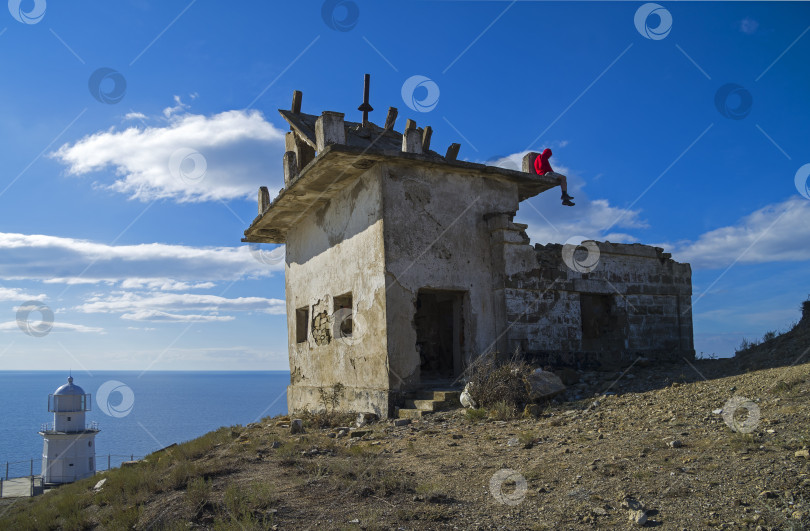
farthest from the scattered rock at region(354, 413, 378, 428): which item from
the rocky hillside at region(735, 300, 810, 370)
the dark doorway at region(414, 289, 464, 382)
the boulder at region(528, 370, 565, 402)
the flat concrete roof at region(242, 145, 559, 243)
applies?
the rocky hillside at region(735, 300, 810, 370)

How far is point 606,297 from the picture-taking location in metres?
13.5

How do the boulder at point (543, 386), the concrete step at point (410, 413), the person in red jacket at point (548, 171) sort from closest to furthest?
the boulder at point (543, 386) < the concrete step at point (410, 413) < the person in red jacket at point (548, 171)

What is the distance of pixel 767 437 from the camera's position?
5516 millimetres

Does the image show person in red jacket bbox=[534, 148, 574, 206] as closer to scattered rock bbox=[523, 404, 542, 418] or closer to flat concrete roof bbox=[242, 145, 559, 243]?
flat concrete roof bbox=[242, 145, 559, 243]

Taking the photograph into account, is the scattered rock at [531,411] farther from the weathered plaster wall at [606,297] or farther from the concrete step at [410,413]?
the weathered plaster wall at [606,297]

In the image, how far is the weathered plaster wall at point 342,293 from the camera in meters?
10.7

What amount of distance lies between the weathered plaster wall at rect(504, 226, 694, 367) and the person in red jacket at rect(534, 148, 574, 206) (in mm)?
1264

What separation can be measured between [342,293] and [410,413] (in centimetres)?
325

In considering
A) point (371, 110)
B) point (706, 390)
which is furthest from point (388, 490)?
point (371, 110)

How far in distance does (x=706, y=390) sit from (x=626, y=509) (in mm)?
4068

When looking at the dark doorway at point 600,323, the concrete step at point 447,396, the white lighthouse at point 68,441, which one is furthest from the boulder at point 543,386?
the white lighthouse at point 68,441

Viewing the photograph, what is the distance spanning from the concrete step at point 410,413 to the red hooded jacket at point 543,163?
591 centimetres

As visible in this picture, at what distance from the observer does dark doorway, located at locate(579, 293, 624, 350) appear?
43.2ft

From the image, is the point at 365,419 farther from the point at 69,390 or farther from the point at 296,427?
the point at 69,390
